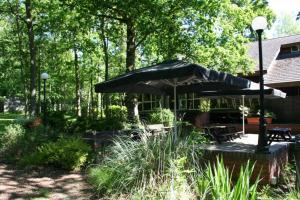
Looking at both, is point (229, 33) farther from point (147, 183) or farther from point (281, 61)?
point (147, 183)

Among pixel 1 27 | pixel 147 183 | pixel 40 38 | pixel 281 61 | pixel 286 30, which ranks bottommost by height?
pixel 147 183

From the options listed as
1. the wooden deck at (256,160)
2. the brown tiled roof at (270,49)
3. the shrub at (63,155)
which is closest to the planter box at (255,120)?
the brown tiled roof at (270,49)

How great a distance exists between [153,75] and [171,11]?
816cm

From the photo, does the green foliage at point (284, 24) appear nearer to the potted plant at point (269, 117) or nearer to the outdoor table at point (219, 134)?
the potted plant at point (269, 117)

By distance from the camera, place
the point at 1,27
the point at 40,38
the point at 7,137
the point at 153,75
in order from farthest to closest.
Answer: the point at 1,27 → the point at 40,38 → the point at 7,137 → the point at 153,75

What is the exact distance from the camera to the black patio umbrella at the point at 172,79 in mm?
5996

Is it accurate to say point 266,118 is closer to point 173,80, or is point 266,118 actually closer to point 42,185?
point 173,80

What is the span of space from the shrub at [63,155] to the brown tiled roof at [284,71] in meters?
13.2

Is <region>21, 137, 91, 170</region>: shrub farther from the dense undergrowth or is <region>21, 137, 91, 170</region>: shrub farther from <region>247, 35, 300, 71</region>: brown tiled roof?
<region>247, 35, 300, 71</region>: brown tiled roof

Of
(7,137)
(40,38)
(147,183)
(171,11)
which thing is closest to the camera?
(147,183)

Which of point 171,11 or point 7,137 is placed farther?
point 171,11

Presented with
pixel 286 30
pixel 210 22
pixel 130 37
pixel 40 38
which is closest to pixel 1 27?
pixel 40 38

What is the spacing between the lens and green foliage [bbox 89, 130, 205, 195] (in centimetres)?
542

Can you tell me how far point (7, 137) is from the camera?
34.0 ft
